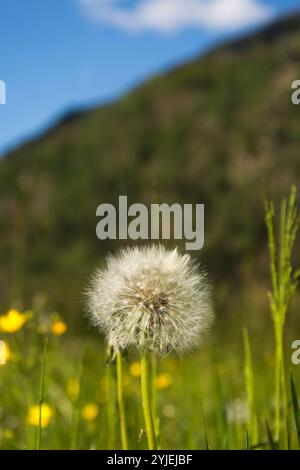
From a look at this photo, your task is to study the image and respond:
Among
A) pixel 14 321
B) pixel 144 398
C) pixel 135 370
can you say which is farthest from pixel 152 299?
pixel 135 370

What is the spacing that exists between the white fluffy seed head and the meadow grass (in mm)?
55

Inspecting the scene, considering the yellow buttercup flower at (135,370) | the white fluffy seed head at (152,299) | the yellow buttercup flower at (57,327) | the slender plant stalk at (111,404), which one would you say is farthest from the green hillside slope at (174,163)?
the white fluffy seed head at (152,299)

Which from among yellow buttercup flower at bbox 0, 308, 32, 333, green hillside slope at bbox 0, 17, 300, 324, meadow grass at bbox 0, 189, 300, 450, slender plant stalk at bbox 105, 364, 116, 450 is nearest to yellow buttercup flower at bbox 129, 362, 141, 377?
meadow grass at bbox 0, 189, 300, 450

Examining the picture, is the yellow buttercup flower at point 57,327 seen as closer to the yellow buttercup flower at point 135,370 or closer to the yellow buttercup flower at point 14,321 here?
the yellow buttercup flower at point 14,321

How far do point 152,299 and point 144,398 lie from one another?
0.15m

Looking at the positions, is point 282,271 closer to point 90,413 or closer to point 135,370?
point 90,413

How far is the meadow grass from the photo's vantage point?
3.55 ft

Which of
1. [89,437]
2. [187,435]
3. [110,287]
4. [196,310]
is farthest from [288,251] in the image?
[89,437]

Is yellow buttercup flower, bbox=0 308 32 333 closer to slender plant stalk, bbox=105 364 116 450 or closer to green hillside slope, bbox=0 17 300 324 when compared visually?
slender plant stalk, bbox=105 364 116 450

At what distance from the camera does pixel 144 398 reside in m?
0.96

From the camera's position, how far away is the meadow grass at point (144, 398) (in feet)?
3.55

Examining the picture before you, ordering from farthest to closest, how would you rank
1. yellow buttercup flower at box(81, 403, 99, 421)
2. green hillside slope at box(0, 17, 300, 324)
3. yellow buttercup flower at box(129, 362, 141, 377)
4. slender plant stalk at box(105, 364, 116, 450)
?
green hillside slope at box(0, 17, 300, 324), yellow buttercup flower at box(129, 362, 141, 377), yellow buttercup flower at box(81, 403, 99, 421), slender plant stalk at box(105, 364, 116, 450)

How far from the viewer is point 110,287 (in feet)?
3.52

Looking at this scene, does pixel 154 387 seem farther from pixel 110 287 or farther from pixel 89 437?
pixel 89 437
